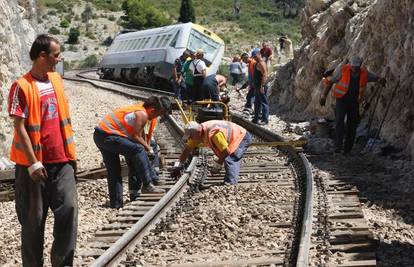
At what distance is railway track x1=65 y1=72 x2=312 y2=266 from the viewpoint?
5.62m

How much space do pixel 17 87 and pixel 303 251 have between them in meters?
2.40

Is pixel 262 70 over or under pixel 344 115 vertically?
over

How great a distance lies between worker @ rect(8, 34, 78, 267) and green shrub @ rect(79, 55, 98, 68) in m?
63.4

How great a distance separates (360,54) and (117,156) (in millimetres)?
7749

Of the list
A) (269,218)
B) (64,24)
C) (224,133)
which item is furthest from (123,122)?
(64,24)

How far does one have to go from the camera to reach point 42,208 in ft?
17.0

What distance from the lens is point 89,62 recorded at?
68500 millimetres

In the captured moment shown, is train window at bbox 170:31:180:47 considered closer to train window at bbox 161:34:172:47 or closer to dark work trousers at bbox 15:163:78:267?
train window at bbox 161:34:172:47

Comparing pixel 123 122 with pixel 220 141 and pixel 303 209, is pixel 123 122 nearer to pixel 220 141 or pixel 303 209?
pixel 220 141

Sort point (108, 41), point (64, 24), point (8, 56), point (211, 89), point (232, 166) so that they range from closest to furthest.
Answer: point (232, 166) < point (8, 56) < point (211, 89) < point (108, 41) < point (64, 24)

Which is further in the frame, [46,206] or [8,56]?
[8,56]

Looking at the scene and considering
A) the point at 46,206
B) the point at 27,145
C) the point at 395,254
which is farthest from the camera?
the point at 395,254

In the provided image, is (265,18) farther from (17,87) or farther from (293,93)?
(17,87)

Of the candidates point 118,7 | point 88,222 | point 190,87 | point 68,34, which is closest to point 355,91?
point 190,87
